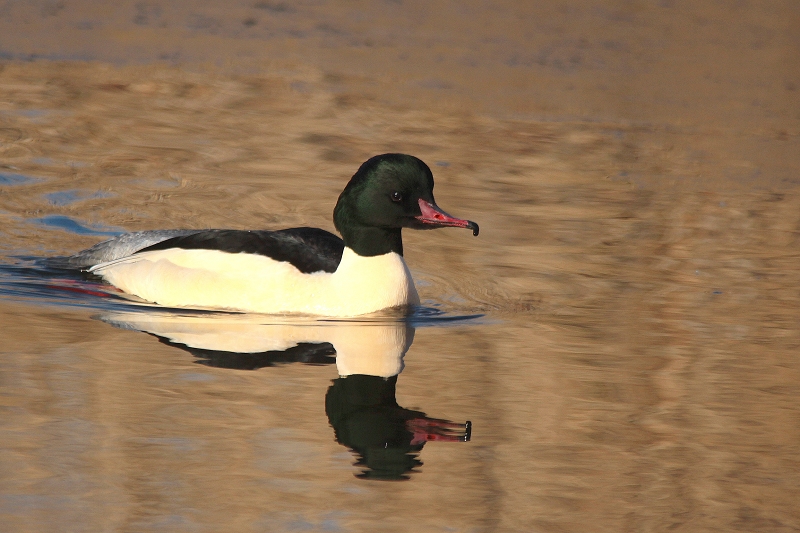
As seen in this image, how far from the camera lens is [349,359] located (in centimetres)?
616

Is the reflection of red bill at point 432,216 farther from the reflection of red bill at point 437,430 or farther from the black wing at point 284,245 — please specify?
the reflection of red bill at point 437,430

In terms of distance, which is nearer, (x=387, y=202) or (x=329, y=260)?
(x=387, y=202)

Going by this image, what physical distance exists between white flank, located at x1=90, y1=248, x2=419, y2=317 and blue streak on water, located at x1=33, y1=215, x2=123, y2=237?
84.7 inches

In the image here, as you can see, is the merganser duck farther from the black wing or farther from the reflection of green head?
the reflection of green head

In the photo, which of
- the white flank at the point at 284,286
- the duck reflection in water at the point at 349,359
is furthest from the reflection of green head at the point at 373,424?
the white flank at the point at 284,286

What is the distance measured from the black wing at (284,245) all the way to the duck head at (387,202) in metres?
0.26

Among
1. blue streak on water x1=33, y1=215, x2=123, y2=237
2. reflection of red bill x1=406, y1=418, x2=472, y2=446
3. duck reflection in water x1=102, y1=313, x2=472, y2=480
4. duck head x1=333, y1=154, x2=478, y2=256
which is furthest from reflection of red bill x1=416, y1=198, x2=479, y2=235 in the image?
blue streak on water x1=33, y1=215, x2=123, y2=237

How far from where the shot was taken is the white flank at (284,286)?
7297mm

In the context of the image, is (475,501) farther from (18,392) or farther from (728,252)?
(728,252)

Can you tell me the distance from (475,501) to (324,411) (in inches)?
39.3

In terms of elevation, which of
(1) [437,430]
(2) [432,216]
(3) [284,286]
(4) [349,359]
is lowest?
(1) [437,430]

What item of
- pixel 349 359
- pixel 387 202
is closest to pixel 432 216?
pixel 387 202

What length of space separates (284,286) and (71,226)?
309 cm

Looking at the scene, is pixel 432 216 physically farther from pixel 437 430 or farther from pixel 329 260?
pixel 437 430
